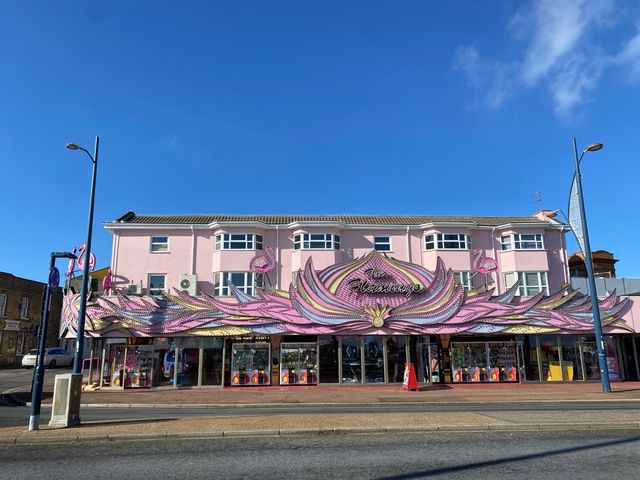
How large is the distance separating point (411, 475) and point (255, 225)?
2355 cm

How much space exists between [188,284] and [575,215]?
2096cm

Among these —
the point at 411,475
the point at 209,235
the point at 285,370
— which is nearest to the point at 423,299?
the point at 285,370

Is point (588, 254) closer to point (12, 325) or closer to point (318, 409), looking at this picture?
point (318, 409)

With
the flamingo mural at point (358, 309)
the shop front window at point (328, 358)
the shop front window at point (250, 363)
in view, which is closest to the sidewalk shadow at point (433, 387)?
the flamingo mural at point (358, 309)

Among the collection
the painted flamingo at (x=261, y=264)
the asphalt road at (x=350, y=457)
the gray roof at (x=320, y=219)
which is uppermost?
the gray roof at (x=320, y=219)

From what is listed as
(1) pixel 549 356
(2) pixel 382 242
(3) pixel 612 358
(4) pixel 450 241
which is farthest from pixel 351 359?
(3) pixel 612 358

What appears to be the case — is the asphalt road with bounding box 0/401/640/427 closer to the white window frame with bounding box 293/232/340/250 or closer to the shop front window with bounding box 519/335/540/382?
the shop front window with bounding box 519/335/540/382

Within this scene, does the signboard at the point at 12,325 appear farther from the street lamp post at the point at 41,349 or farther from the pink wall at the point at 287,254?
the street lamp post at the point at 41,349

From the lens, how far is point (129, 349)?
27.1 meters

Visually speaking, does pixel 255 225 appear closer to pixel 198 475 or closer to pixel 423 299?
pixel 423 299

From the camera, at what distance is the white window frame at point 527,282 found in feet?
101

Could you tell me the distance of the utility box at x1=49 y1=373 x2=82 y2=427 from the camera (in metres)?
12.5

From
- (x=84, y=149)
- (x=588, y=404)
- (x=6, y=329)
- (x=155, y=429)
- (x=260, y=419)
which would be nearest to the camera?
(x=155, y=429)

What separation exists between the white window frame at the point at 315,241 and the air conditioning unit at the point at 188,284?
642 cm
